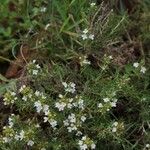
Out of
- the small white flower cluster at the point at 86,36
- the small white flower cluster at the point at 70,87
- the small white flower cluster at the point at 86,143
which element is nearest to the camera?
the small white flower cluster at the point at 86,143

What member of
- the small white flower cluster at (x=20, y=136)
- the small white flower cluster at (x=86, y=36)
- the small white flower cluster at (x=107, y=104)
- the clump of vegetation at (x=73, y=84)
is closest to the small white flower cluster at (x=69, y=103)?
the clump of vegetation at (x=73, y=84)

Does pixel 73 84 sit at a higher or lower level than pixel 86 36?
lower

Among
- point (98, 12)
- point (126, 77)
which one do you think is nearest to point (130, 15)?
point (98, 12)

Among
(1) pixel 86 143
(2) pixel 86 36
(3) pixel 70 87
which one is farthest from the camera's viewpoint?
(2) pixel 86 36

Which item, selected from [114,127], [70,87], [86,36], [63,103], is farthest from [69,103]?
[86,36]

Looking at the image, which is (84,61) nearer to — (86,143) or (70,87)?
(70,87)

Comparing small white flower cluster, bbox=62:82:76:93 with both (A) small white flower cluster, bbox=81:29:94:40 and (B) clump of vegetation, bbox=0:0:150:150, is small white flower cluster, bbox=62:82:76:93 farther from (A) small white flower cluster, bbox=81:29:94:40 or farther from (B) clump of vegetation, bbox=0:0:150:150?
(A) small white flower cluster, bbox=81:29:94:40

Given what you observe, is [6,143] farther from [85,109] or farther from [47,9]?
[47,9]

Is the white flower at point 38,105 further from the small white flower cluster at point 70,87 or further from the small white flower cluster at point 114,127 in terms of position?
the small white flower cluster at point 114,127
